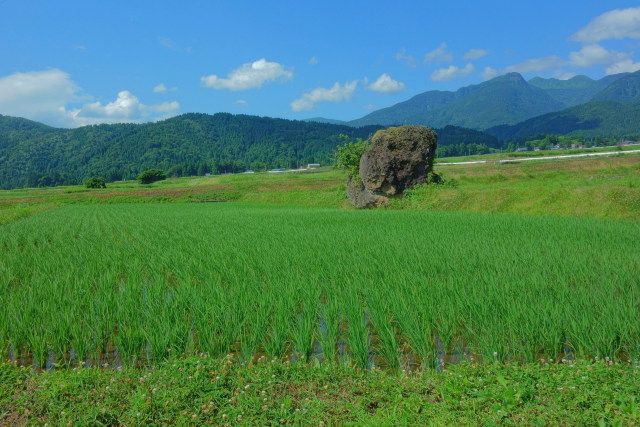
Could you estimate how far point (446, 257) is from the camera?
8.23 meters

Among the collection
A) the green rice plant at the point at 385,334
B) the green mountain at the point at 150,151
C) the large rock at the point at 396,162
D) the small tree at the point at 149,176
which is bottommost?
the green rice plant at the point at 385,334

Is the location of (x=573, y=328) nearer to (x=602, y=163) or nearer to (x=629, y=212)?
(x=629, y=212)

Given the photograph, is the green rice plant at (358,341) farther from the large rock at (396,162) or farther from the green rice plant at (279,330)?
the large rock at (396,162)

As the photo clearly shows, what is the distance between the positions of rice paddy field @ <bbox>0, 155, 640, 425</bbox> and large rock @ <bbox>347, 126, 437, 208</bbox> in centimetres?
1572

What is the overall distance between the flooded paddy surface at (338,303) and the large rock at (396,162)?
1563cm

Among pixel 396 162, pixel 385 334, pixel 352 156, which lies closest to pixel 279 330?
pixel 385 334

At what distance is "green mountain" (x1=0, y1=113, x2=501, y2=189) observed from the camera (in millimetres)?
137000

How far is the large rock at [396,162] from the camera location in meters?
25.4

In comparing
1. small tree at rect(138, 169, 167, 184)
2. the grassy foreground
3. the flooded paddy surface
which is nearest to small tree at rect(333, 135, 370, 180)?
the flooded paddy surface

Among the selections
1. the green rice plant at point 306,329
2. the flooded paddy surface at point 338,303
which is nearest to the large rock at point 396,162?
the flooded paddy surface at point 338,303

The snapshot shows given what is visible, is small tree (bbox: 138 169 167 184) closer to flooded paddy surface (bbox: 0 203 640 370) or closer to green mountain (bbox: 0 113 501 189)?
green mountain (bbox: 0 113 501 189)

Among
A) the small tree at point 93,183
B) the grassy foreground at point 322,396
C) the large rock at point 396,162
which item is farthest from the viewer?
the small tree at point 93,183

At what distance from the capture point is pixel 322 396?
11.0 feet

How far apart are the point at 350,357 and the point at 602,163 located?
127 ft
